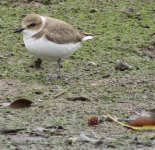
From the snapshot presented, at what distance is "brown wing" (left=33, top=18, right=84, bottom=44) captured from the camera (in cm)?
969

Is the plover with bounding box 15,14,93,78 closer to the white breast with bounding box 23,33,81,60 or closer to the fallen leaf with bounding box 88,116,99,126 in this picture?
the white breast with bounding box 23,33,81,60

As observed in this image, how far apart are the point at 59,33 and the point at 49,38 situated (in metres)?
0.22

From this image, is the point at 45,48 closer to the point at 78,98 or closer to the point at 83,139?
the point at 78,98

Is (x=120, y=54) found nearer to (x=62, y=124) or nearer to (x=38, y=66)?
(x=38, y=66)

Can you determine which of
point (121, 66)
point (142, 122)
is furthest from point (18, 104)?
point (121, 66)

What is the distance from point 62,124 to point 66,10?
17.4ft

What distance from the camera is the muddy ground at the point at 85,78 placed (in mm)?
7133

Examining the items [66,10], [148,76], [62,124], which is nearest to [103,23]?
[66,10]

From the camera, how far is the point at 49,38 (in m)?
9.65

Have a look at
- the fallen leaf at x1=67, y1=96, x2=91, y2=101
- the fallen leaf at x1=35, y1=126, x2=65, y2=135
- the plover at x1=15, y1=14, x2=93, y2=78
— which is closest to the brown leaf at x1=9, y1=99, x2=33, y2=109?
the fallen leaf at x1=67, y1=96, x2=91, y2=101

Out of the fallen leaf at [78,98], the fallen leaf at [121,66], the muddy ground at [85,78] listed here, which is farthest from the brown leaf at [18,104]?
the fallen leaf at [121,66]

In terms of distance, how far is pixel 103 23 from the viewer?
12.3m

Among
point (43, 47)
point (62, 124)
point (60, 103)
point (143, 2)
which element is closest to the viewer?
point (62, 124)

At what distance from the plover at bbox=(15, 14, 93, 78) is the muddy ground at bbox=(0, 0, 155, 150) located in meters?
0.35
